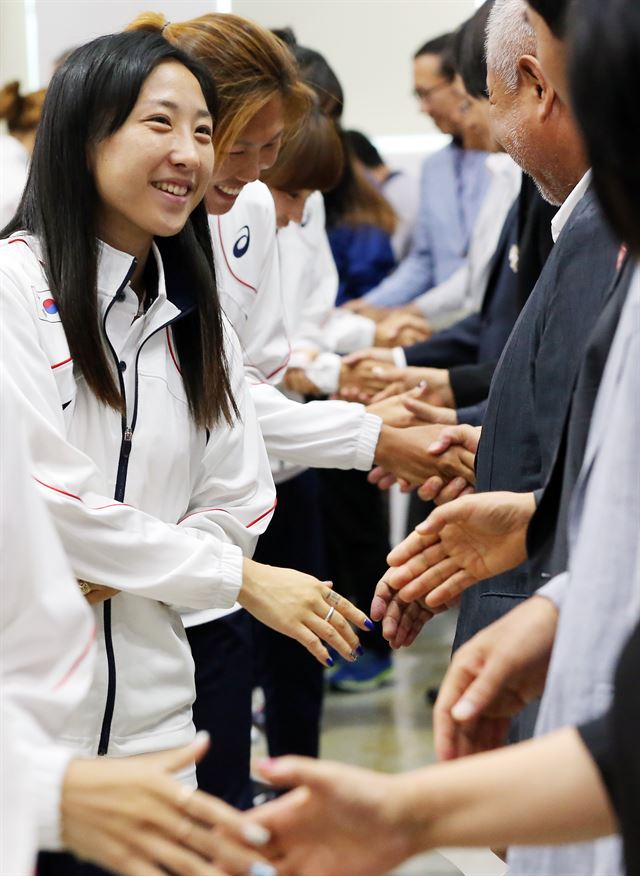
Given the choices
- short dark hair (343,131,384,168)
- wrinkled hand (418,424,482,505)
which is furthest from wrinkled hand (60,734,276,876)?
short dark hair (343,131,384,168)

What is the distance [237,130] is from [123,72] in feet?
1.71

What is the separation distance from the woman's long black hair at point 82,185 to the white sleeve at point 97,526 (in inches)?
2.9

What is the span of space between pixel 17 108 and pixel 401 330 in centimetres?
128

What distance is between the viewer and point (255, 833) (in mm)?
1060

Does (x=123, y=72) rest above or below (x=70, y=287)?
above

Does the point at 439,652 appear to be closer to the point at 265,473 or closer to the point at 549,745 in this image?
the point at 265,473

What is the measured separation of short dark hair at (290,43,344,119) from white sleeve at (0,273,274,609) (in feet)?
5.52

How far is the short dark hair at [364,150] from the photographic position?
4.46 m

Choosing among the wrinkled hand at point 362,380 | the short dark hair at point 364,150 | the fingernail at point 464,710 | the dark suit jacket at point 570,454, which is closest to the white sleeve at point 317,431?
the wrinkled hand at point 362,380

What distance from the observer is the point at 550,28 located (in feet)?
4.50

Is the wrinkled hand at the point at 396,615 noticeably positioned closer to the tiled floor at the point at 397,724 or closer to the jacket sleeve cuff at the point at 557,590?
the jacket sleeve cuff at the point at 557,590

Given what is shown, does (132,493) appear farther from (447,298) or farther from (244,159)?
(447,298)

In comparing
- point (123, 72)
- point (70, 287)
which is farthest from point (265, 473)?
point (123, 72)

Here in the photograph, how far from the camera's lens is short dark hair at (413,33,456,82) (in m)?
3.90
